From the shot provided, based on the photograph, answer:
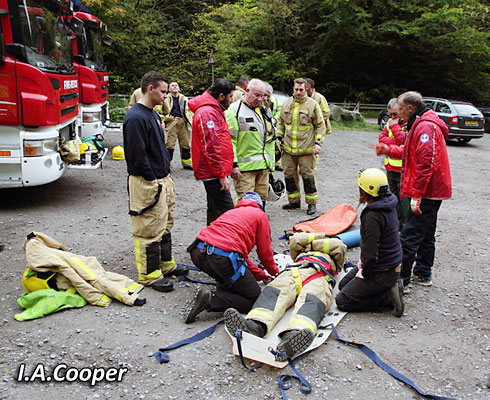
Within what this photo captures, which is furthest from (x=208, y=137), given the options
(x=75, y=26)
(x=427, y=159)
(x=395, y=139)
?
(x=75, y=26)

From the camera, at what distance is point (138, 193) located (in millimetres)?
4234

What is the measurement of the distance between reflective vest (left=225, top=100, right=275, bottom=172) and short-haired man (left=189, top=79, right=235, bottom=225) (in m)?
0.57

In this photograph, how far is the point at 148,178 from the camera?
4.21 m

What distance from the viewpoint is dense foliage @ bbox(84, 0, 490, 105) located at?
22141mm

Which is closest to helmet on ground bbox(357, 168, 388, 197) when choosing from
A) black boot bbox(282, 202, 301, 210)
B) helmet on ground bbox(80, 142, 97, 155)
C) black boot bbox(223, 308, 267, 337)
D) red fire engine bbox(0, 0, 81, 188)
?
black boot bbox(223, 308, 267, 337)

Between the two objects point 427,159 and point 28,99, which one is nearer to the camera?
point 427,159

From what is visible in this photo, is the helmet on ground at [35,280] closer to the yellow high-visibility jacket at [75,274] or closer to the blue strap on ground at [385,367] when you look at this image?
the yellow high-visibility jacket at [75,274]

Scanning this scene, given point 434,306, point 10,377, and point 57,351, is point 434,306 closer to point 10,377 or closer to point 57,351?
point 57,351

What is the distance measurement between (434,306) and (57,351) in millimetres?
3373

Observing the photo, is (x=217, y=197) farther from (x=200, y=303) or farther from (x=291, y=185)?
(x=291, y=185)

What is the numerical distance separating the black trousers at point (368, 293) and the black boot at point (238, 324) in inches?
37.8

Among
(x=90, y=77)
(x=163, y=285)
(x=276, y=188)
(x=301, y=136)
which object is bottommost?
(x=163, y=285)

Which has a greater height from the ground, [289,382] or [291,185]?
[291,185]

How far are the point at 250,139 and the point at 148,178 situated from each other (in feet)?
6.25
